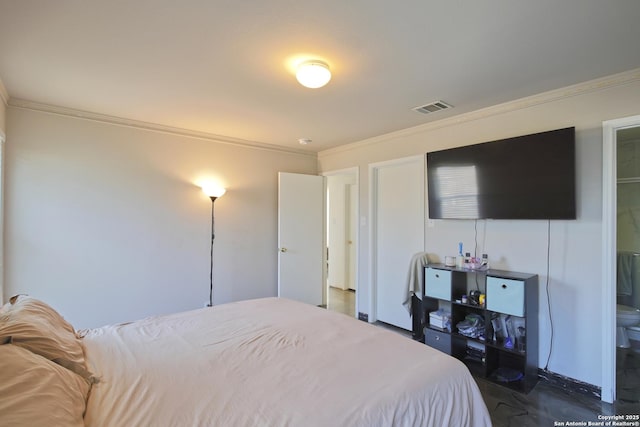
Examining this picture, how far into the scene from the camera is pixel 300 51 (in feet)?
6.57

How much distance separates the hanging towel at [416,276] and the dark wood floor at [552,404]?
98 centimetres

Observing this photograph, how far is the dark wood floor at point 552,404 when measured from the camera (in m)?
2.19

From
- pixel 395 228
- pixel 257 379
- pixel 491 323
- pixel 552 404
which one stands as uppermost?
pixel 395 228

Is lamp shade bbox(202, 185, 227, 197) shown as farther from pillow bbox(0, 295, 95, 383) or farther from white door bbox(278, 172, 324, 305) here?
pillow bbox(0, 295, 95, 383)

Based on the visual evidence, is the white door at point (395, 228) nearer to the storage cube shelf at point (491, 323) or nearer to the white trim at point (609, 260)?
the storage cube shelf at point (491, 323)


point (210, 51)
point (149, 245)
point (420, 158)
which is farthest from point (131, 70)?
point (420, 158)

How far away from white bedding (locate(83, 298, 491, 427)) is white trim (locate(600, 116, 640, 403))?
62.1 inches

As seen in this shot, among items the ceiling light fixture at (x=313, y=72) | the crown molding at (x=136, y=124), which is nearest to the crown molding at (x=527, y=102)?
the crown molding at (x=136, y=124)

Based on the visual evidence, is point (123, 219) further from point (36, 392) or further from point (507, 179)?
point (507, 179)

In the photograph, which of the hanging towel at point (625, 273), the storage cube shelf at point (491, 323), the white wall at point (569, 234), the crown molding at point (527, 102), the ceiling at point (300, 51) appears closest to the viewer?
the ceiling at point (300, 51)

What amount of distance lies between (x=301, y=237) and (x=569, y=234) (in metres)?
3.12

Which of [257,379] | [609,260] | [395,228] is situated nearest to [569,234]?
[609,260]

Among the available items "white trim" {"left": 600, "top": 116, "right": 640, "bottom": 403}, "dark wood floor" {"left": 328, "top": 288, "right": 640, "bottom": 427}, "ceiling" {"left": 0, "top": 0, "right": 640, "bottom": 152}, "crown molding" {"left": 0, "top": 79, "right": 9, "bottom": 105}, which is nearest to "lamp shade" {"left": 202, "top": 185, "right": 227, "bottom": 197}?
"ceiling" {"left": 0, "top": 0, "right": 640, "bottom": 152}

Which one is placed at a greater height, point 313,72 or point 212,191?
point 313,72
